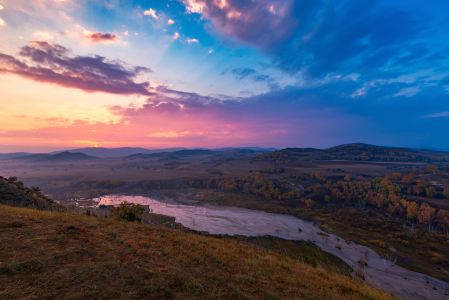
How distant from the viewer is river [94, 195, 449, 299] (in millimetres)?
45875

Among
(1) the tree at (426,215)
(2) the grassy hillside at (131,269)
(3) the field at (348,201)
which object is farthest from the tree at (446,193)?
(2) the grassy hillside at (131,269)

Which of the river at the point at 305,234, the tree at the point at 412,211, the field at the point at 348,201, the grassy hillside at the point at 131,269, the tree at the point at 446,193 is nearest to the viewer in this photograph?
the grassy hillside at the point at 131,269

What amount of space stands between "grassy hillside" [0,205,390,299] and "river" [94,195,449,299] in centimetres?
2640

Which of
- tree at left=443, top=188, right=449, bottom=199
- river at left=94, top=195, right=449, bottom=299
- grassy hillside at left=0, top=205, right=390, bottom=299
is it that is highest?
grassy hillside at left=0, top=205, right=390, bottom=299

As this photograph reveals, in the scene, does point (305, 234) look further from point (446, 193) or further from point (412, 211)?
point (446, 193)

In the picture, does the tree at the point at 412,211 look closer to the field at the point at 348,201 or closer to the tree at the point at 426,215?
the field at the point at 348,201

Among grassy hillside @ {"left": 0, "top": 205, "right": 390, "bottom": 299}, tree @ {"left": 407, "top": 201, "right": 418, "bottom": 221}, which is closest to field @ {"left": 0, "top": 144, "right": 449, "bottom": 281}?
tree @ {"left": 407, "top": 201, "right": 418, "bottom": 221}

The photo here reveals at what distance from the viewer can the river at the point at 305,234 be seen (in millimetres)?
45875

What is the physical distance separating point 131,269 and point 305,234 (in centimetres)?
7174

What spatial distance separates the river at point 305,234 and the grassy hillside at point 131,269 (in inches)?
1039

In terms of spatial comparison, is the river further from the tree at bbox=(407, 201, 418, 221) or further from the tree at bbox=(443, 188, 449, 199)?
the tree at bbox=(443, 188, 449, 199)

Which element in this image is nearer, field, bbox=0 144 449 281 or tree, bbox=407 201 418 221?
field, bbox=0 144 449 281

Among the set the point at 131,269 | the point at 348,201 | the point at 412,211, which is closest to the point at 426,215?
the point at 412,211

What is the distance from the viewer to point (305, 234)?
245 ft
